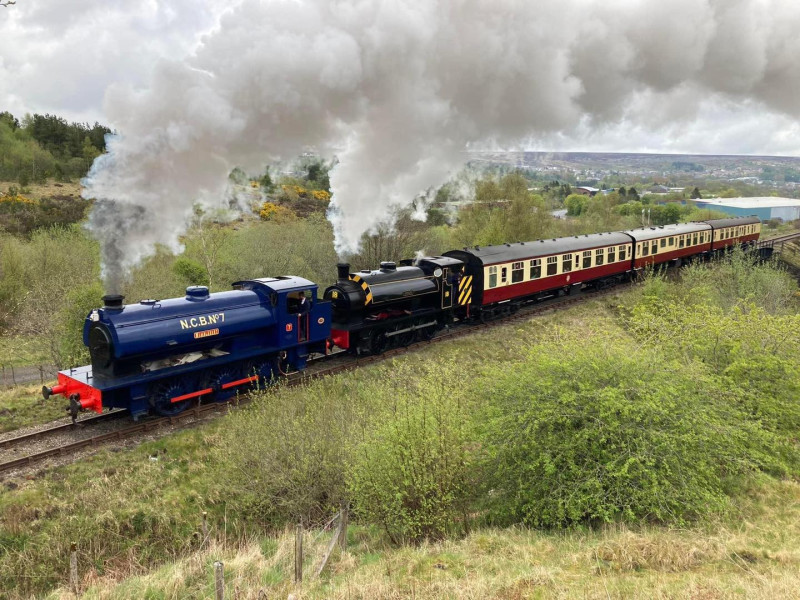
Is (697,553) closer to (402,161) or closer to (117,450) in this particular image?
(117,450)

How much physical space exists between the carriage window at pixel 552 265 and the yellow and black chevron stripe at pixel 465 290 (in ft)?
16.7

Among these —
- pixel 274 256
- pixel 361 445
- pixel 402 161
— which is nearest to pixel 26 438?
pixel 361 445

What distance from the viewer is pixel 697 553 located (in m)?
8.23

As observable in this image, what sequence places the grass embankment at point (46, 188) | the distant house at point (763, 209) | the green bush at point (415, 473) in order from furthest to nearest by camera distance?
the distant house at point (763, 209) → the grass embankment at point (46, 188) → the green bush at point (415, 473)

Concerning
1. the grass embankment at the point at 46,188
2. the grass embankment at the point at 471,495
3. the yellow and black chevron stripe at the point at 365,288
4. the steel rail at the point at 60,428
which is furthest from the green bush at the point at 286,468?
the grass embankment at the point at 46,188

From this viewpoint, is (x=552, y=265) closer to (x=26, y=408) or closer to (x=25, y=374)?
(x=26, y=408)

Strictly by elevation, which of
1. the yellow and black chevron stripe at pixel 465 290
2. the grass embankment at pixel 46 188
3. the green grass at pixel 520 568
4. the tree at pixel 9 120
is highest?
the tree at pixel 9 120

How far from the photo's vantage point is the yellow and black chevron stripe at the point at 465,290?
68.1ft

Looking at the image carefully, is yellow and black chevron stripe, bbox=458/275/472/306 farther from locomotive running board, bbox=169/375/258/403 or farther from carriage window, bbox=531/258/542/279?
locomotive running board, bbox=169/375/258/403

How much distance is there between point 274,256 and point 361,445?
18416mm

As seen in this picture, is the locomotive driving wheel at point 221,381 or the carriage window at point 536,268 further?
the carriage window at point 536,268

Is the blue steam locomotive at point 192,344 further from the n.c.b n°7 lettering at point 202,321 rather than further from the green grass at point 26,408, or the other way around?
the green grass at point 26,408

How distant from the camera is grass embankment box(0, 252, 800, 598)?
7914 millimetres

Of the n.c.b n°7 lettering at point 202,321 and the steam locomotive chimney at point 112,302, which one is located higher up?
the steam locomotive chimney at point 112,302
